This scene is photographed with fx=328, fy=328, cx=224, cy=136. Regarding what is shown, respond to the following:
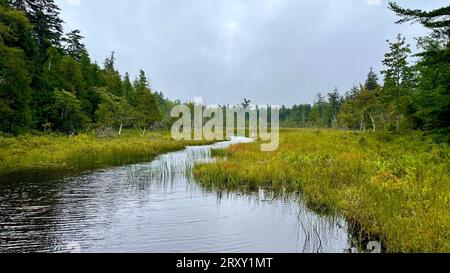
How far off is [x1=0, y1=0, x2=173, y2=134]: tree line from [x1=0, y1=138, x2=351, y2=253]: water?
56.5 ft

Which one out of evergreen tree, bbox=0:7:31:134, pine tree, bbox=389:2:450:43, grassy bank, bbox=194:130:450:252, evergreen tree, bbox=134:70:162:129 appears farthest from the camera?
evergreen tree, bbox=134:70:162:129

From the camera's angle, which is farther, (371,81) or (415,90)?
(371,81)

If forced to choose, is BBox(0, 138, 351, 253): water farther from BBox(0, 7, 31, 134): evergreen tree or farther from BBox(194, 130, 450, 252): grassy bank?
BBox(0, 7, 31, 134): evergreen tree

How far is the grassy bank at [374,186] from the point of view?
22.0 feet

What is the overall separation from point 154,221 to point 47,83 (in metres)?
31.2

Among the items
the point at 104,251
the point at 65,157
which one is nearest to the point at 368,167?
the point at 104,251

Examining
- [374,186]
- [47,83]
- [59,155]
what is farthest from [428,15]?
[47,83]

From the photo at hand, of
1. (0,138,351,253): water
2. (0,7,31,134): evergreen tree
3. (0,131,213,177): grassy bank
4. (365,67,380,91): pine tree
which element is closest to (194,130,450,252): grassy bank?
(0,138,351,253): water

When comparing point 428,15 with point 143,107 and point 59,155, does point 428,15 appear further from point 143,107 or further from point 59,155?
point 143,107

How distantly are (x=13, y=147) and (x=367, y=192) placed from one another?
22905mm

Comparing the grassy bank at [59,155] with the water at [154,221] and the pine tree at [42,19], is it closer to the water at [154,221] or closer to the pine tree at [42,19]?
the water at [154,221]

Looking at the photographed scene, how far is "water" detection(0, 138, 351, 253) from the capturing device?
7.54 meters

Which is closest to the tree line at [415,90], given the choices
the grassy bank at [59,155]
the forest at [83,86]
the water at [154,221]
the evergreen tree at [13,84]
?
the forest at [83,86]

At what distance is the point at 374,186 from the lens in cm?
1011
